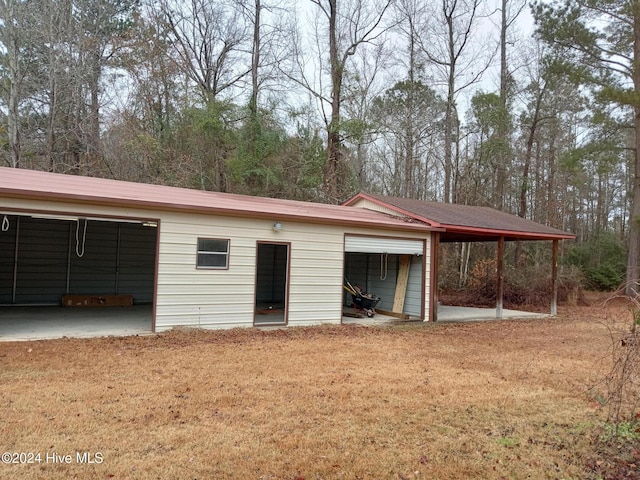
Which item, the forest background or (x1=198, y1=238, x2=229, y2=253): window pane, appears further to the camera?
the forest background

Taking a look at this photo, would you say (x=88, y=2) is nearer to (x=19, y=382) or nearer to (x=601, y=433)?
(x=19, y=382)

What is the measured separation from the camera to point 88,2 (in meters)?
16.2

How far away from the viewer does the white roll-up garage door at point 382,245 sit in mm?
9833

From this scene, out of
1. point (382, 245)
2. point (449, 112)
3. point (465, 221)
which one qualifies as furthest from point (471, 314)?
point (449, 112)

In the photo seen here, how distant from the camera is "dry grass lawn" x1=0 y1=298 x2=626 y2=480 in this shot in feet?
10.1

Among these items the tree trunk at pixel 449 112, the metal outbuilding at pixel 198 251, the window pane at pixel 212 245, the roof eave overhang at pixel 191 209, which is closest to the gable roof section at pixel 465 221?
the metal outbuilding at pixel 198 251

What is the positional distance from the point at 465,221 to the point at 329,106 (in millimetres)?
10299

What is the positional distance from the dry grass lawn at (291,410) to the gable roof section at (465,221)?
4009 millimetres

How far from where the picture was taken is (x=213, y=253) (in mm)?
8188

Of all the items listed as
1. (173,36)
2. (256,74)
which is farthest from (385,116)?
(173,36)

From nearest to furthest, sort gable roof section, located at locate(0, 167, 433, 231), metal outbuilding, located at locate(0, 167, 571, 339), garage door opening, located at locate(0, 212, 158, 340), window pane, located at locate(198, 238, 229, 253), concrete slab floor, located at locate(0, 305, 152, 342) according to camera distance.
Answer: gable roof section, located at locate(0, 167, 433, 231), concrete slab floor, located at locate(0, 305, 152, 342), metal outbuilding, located at locate(0, 167, 571, 339), window pane, located at locate(198, 238, 229, 253), garage door opening, located at locate(0, 212, 158, 340)

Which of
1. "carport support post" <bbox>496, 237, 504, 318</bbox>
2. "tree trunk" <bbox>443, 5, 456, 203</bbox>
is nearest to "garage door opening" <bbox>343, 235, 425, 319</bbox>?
"carport support post" <bbox>496, 237, 504, 318</bbox>

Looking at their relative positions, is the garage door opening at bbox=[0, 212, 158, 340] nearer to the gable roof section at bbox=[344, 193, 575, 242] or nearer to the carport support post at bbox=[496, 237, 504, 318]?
the gable roof section at bbox=[344, 193, 575, 242]

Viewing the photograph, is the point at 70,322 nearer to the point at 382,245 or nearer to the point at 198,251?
the point at 198,251
